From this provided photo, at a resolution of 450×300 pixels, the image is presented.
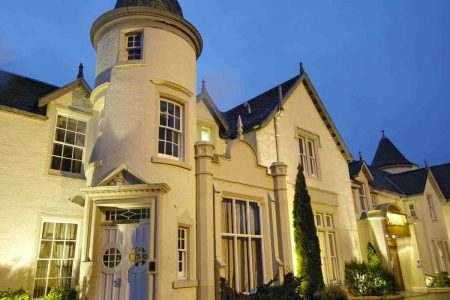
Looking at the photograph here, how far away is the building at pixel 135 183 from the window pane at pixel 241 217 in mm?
50

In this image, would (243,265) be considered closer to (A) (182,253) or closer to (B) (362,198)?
(A) (182,253)

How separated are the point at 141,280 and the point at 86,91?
7.37 m

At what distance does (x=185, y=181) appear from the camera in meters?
11.7

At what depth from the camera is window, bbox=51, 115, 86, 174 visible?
489 inches

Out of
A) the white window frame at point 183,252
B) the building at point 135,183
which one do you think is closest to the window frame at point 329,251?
the building at point 135,183

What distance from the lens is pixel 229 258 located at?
12.5 m

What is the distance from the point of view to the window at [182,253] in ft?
→ 36.2

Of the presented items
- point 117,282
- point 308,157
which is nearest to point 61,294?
point 117,282

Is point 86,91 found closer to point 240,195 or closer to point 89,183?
point 89,183

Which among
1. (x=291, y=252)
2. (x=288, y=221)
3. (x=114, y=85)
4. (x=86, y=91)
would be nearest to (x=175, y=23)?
(x=114, y=85)

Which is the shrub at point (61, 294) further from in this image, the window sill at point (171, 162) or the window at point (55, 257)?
the window sill at point (171, 162)

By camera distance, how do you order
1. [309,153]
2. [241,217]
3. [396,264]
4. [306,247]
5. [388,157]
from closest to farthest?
1. [241,217]
2. [306,247]
3. [309,153]
4. [396,264]
5. [388,157]

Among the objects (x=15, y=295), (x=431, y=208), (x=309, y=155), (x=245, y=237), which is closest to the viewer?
(x=15, y=295)

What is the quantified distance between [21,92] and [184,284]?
347 inches
